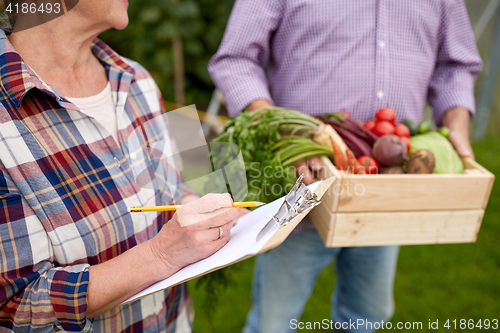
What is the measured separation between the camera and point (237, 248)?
787mm

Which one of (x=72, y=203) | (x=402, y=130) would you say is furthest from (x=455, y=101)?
(x=72, y=203)

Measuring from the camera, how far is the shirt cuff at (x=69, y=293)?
2.87 feet

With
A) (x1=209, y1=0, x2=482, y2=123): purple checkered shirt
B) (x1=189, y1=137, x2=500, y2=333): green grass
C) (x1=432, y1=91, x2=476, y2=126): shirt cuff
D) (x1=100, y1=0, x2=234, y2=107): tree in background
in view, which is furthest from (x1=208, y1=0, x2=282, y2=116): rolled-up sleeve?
(x1=100, y1=0, x2=234, y2=107): tree in background

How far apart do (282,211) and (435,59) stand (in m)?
1.49

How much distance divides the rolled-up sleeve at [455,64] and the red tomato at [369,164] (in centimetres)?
71

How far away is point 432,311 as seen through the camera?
2.52 metres

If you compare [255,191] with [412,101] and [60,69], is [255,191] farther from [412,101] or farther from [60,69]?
[412,101]

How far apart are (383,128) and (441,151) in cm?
24

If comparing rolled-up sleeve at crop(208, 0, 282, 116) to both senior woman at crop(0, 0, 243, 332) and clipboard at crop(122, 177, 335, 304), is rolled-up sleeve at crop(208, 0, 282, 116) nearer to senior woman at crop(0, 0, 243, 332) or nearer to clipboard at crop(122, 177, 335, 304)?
senior woman at crop(0, 0, 243, 332)

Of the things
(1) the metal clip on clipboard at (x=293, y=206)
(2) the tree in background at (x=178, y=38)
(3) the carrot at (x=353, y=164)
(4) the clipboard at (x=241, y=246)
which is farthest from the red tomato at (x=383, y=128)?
(2) the tree in background at (x=178, y=38)

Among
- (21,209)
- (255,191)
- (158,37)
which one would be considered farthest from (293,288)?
(158,37)

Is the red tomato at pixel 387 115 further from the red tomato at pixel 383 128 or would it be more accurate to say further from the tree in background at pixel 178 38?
the tree in background at pixel 178 38

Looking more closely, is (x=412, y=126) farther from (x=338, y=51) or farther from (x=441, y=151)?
(x=338, y=51)

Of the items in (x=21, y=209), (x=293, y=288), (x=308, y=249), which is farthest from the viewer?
(x=293, y=288)
